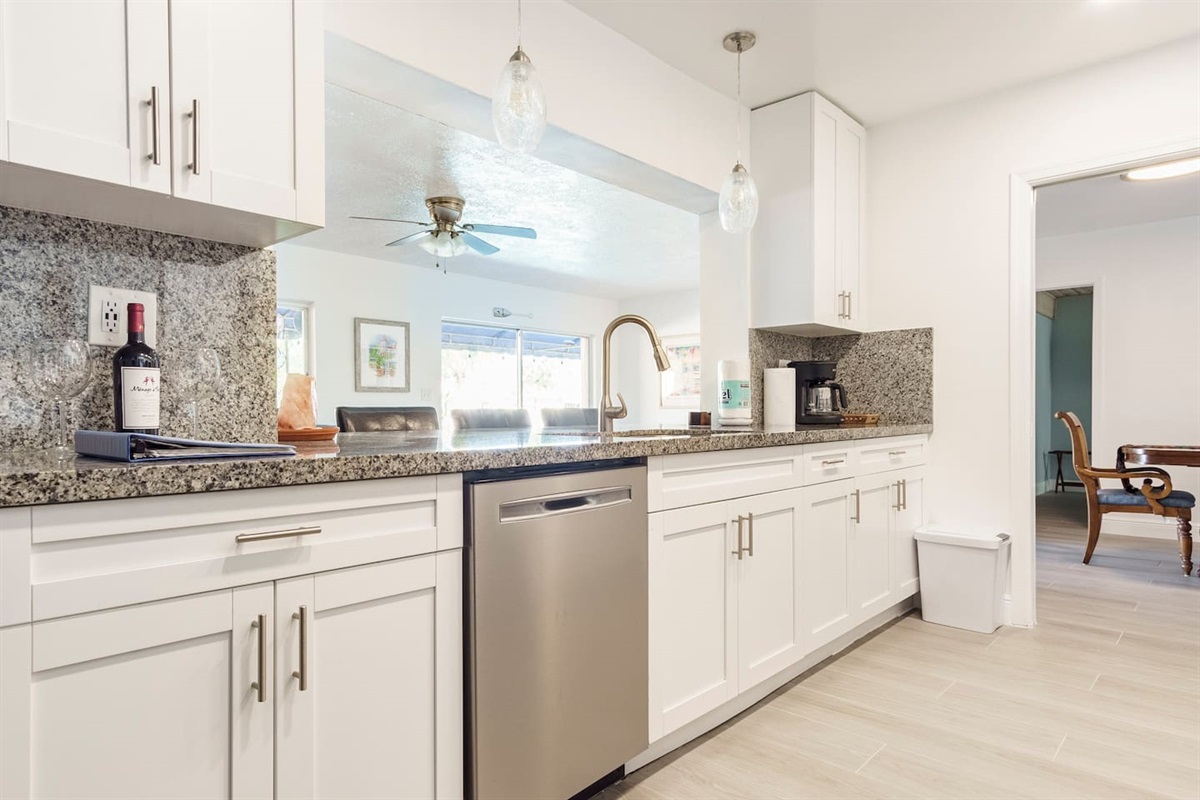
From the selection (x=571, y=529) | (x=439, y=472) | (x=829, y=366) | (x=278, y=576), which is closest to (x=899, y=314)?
(x=829, y=366)

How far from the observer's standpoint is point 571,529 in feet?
4.85

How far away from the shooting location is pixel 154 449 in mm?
1038

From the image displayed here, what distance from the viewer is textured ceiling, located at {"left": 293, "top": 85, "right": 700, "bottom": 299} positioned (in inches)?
137

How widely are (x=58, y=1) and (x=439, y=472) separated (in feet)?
3.28

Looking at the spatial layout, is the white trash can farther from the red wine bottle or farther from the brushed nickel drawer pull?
the red wine bottle

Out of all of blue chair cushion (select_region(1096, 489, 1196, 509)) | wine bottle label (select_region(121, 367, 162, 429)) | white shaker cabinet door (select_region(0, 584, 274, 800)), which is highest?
wine bottle label (select_region(121, 367, 162, 429))

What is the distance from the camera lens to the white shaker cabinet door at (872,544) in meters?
2.61

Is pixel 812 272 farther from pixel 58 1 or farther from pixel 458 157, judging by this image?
pixel 58 1

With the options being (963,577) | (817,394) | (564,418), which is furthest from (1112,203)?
(564,418)

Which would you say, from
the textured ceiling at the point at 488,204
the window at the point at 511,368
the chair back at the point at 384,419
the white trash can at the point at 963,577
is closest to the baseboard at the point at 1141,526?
the white trash can at the point at 963,577

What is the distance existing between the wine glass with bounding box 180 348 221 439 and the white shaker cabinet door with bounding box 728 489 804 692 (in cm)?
138

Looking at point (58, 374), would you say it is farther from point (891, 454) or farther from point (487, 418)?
point (487, 418)

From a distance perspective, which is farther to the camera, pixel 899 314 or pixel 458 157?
pixel 458 157

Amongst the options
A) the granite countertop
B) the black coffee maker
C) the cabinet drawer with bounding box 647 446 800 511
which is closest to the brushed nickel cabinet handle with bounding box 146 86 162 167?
the granite countertop
